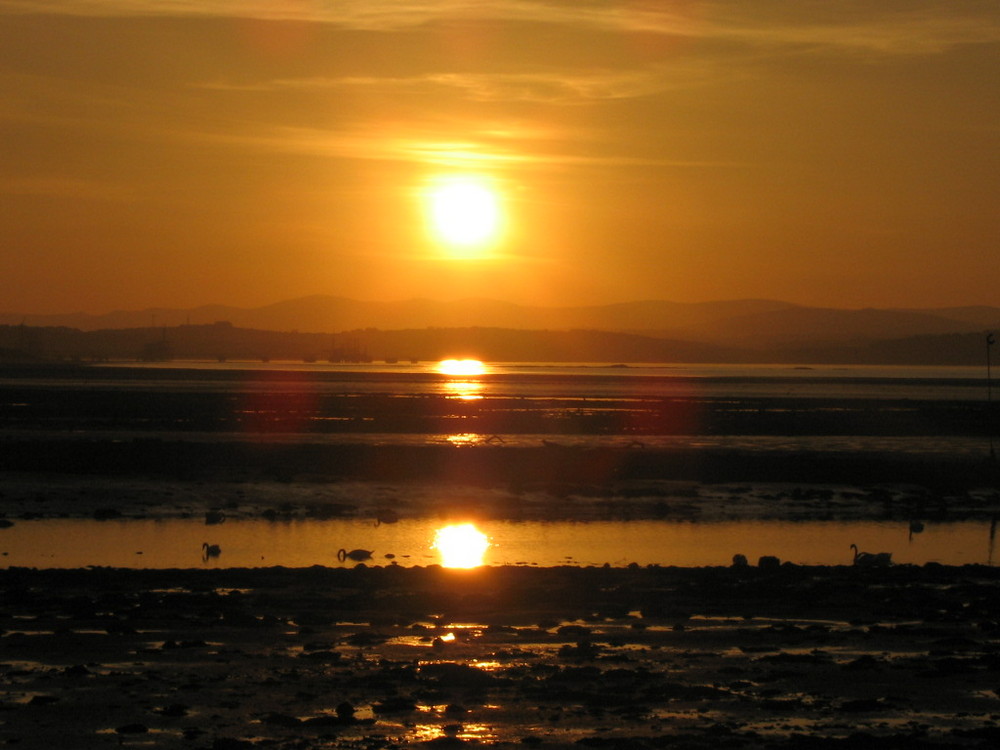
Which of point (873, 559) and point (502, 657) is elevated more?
point (873, 559)

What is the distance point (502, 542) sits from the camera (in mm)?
23906

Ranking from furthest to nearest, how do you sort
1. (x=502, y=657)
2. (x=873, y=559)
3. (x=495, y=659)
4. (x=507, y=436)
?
(x=507, y=436) < (x=873, y=559) < (x=502, y=657) < (x=495, y=659)

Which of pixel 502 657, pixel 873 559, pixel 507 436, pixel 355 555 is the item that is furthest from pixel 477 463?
pixel 502 657

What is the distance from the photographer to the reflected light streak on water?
69.9ft

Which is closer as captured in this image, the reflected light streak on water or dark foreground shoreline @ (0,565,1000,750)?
dark foreground shoreline @ (0,565,1000,750)

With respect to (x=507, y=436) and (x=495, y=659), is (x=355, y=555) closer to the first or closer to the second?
(x=495, y=659)

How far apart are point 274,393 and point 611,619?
71683 mm

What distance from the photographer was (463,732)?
10680 millimetres

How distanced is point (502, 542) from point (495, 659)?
10713 mm

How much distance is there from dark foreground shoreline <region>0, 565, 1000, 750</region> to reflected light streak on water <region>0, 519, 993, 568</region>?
2.69m

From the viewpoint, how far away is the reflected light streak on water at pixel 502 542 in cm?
2130

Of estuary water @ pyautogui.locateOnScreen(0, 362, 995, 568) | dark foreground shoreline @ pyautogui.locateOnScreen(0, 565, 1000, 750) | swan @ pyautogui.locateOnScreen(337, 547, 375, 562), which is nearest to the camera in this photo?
dark foreground shoreline @ pyautogui.locateOnScreen(0, 565, 1000, 750)

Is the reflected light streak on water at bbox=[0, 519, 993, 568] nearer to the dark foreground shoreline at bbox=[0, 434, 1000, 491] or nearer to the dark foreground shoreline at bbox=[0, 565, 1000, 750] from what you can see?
the dark foreground shoreline at bbox=[0, 565, 1000, 750]

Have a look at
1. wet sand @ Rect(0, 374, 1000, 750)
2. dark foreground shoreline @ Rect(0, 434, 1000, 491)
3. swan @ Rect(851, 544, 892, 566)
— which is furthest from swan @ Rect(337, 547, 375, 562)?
dark foreground shoreline @ Rect(0, 434, 1000, 491)
